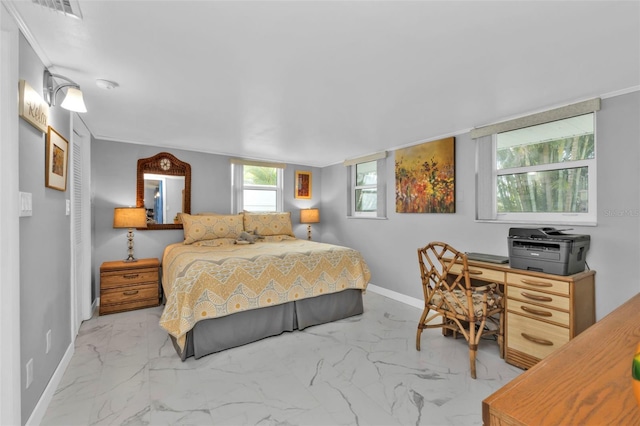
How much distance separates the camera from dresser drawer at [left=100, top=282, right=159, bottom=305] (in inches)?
135

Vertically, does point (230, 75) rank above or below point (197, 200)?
above

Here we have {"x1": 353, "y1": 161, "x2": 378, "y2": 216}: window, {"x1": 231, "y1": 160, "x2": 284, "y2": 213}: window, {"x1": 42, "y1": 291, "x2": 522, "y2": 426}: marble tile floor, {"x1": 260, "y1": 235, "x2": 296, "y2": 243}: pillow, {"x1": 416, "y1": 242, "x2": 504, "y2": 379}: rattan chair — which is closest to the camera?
{"x1": 42, "y1": 291, "x2": 522, "y2": 426}: marble tile floor

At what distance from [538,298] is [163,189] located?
14.9ft

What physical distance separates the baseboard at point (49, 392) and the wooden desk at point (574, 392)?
232 cm

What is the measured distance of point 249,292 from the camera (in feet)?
8.97

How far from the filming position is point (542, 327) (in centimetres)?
228

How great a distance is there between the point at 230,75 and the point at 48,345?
2.18 m

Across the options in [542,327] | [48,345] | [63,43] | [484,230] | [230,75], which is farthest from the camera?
[484,230]

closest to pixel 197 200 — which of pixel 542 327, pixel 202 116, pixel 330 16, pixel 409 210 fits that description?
pixel 202 116

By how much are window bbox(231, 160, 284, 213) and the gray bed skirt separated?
2.33m

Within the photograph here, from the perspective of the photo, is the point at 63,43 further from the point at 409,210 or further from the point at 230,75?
the point at 409,210

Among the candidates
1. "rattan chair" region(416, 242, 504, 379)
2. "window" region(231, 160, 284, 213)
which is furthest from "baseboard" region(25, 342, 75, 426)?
"window" region(231, 160, 284, 213)

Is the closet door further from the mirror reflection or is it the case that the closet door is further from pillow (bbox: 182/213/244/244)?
pillow (bbox: 182/213/244/244)

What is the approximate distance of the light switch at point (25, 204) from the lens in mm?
1509
